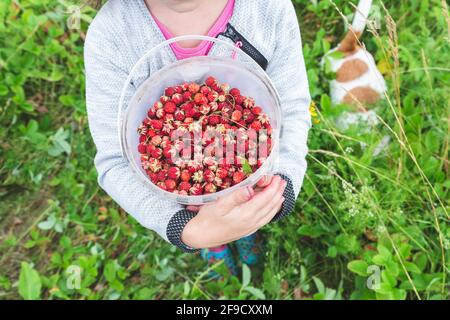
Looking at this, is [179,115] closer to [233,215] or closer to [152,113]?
[152,113]

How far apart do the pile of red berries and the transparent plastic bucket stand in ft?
0.07

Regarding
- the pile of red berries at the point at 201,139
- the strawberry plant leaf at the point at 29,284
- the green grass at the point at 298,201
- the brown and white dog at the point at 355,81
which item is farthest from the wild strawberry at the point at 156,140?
the brown and white dog at the point at 355,81

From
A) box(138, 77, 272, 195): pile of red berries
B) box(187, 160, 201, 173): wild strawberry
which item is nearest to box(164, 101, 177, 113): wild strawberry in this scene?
box(138, 77, 272, 195): pile of red berries

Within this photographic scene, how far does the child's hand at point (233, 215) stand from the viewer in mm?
839

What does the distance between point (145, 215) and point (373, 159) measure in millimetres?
675

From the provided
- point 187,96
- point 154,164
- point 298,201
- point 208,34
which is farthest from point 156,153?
point 298,201

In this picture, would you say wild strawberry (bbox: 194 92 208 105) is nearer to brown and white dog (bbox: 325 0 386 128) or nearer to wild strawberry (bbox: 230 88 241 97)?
wild strawberry (bbox: 230 88 241 97)

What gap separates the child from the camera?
891mm

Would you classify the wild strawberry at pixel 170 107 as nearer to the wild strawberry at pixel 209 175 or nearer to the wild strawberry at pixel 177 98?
the wild strawberry at pixel 177 98

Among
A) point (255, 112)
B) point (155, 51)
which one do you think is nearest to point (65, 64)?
point (155, 51)

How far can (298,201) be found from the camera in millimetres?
1322

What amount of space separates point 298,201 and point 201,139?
530 mm

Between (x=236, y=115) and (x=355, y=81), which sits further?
(x=355, y=81)
